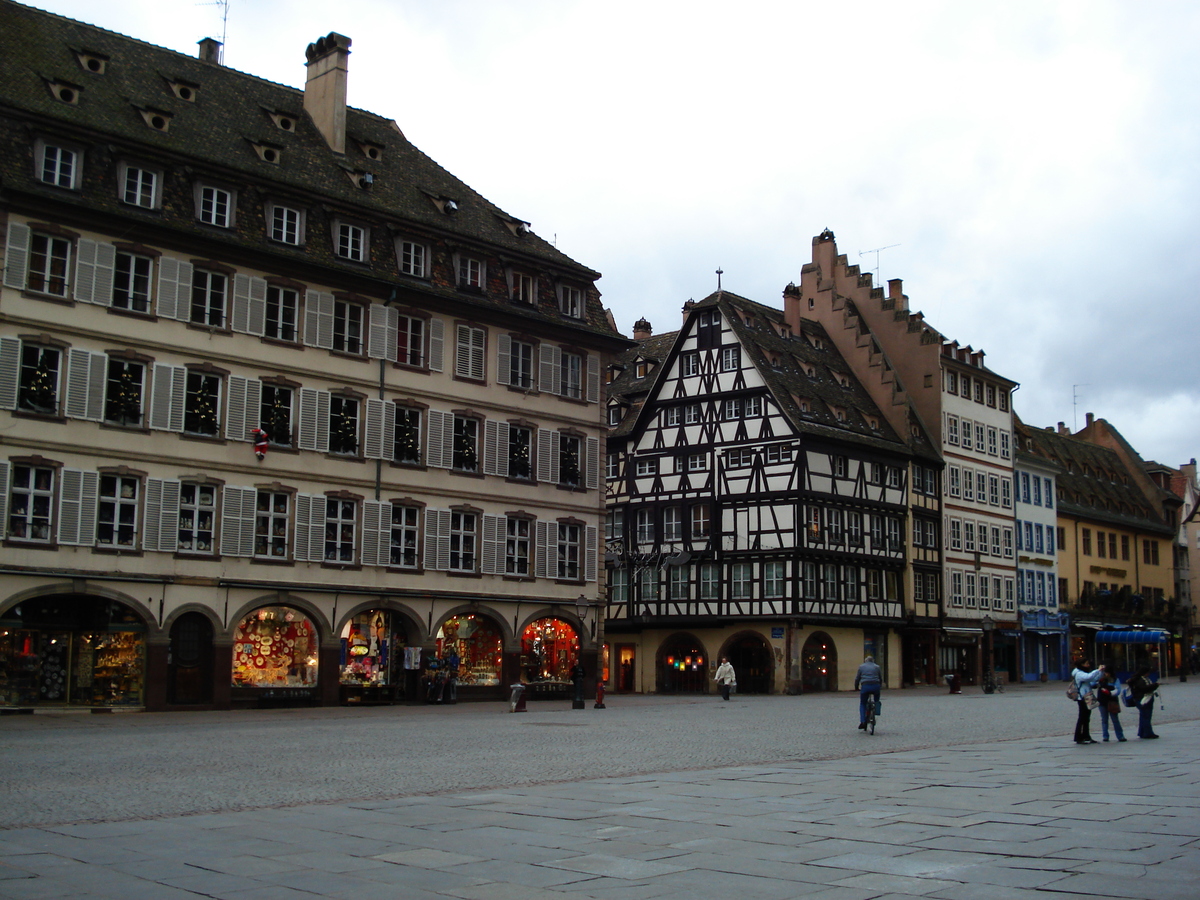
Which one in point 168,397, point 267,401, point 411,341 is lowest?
point 168,397

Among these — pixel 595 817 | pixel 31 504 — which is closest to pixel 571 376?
pixel 31 504

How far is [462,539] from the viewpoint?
42.4 m

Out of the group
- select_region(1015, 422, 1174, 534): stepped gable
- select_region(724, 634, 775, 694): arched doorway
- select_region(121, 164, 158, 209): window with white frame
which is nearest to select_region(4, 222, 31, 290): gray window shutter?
select_region(121, 164, 158, 209): window with white frame

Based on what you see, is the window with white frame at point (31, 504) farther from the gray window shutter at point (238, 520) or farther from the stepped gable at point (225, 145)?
the stepped gable at point (225, 145)

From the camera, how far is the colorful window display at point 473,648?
41969 mm

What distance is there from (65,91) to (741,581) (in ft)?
113

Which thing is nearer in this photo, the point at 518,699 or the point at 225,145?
the point at 518,699

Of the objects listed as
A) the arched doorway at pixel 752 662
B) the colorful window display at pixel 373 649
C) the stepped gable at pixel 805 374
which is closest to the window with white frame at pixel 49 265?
the colorful window display at pixel 373 649

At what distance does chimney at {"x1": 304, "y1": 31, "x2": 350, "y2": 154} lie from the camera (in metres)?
43.1

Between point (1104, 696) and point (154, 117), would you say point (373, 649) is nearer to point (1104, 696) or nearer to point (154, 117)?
point (154, 117)

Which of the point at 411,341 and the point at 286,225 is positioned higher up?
the point at 286,225

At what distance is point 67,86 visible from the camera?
34875 millimetres

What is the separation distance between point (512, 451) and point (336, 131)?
1234cm

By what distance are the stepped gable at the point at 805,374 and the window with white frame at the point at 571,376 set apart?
41.5 ft
